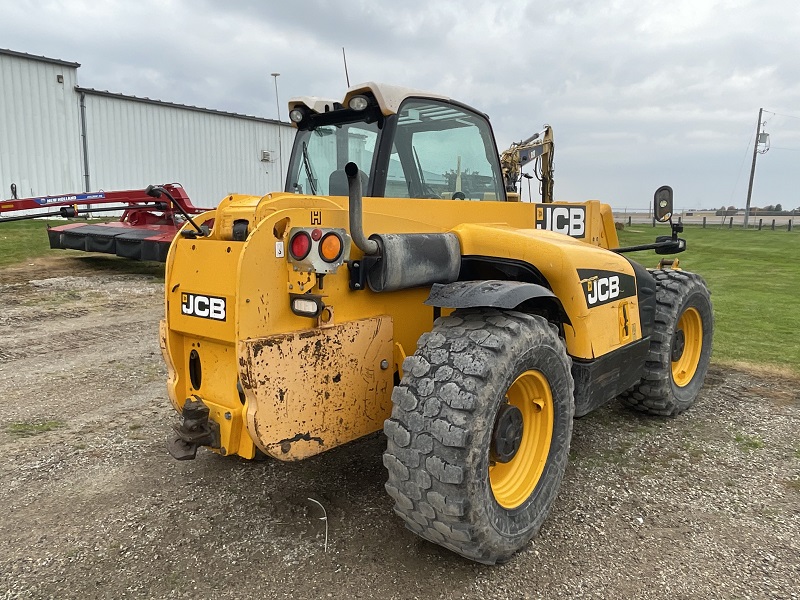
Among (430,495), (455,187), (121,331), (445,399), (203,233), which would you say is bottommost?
(121,331)

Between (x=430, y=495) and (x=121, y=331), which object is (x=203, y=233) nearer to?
(x=430, y=495)

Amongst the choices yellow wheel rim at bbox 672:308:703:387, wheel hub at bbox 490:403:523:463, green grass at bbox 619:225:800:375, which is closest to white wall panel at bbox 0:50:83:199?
green grass at bbox 619:225:800:375

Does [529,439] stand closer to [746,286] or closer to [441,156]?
[441,156]

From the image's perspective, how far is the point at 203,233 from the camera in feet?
10.5

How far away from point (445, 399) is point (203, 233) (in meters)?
1.52

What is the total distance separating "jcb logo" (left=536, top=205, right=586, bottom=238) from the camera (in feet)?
14.2

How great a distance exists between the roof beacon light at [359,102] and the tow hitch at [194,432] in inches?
71.1

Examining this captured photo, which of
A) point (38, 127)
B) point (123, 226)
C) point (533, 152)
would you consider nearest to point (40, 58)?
point (38, 127)

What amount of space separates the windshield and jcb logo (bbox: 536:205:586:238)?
1392 mm

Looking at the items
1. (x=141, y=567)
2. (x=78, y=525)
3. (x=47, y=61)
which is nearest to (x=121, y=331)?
(x=78, y=525)

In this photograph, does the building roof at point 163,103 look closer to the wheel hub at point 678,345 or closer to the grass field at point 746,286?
the grass field at point 746,286

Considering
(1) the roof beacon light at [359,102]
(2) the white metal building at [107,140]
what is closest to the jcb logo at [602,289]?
(1) the roof beacon light at [359,102]

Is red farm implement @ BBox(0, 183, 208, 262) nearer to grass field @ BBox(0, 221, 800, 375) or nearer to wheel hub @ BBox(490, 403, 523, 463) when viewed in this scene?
grass field @ BBox(0, 221, 800, 375)

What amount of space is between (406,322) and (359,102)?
49.4 inches
